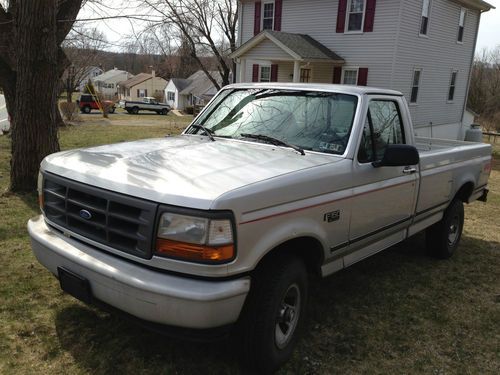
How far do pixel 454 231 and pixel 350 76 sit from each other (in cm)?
1528

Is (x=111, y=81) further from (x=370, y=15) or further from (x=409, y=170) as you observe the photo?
(x=409, y=170)

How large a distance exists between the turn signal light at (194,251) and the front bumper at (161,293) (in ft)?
0.42

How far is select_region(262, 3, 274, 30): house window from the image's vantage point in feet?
70.2

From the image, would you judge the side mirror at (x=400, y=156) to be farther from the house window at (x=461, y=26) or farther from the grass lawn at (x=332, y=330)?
the house window at (x=461, y=26)

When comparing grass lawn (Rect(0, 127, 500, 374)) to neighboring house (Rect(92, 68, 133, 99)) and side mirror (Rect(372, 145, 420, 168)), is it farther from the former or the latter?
neighboring house (Rect(92, 68, 133, 99))

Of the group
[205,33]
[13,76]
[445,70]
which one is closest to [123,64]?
[205,33]

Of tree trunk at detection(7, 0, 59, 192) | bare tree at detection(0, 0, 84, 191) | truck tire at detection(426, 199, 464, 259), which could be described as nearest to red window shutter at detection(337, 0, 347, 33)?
bare tree at detection(0, 0, 84, 191)

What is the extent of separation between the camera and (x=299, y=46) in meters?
19.1

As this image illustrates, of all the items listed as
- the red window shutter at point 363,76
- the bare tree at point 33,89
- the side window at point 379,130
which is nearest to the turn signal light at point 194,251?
the side window at point 379,130

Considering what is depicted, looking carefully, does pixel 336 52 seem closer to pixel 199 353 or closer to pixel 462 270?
pixel 462 270

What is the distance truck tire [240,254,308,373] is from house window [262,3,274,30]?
2008cm

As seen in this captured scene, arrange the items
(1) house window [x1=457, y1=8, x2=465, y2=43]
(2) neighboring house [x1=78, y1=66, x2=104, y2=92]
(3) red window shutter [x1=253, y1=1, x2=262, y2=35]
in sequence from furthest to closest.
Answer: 1. (2) neighboring house [x1=78, y1=66, x2=104, y2=92]
2. (1) house window [x1=457, y1=8, x2=465, y2=43]
3. (3) red window shutter [x1=253, y1=1, x2=262, y2=35]

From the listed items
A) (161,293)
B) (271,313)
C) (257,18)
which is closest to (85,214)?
(161,293)

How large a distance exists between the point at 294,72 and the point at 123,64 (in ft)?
380
